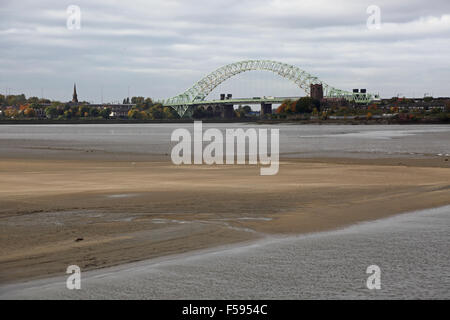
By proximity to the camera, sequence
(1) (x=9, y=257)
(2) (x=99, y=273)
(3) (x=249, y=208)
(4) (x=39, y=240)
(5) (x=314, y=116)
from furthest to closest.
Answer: (5) (x=314, y=116) → (3) (x=249, y=208) → (4) (x=39, y=240) → (1) (x=9, y=257) → (2) (x=99, y=273)

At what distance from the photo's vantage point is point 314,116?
197 meters

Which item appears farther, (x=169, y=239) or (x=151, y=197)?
(x=151, y=197)

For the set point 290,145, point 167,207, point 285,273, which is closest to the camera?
point 285,273

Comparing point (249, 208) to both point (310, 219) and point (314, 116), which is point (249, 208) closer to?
point (310, 219)

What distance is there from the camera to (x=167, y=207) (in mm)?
12977

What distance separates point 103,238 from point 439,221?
6118 millimetres

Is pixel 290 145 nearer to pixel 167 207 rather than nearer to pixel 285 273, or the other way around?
pixel 167 207

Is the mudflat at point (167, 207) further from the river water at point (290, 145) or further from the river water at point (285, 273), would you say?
the river water at point (290, 145)

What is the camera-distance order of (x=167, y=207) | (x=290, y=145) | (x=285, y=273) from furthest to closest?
(x=290, y=145) → (x=167, y=207) → (x=285, y=273)

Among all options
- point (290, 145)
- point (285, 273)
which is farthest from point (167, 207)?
point (290, 145)

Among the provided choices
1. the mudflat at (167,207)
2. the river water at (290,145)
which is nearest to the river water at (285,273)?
the mudflat at (167,207)

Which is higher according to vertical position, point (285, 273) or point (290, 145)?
point (285, 273)

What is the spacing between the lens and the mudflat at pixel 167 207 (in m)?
8.97
